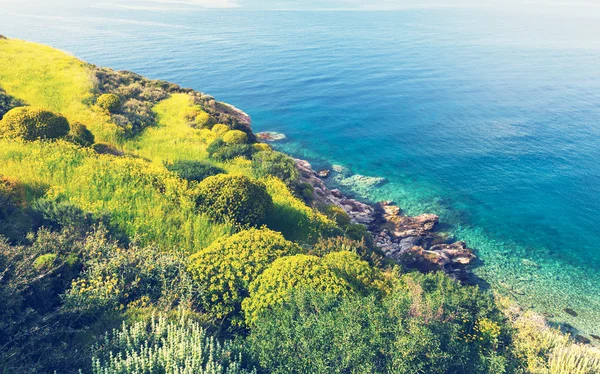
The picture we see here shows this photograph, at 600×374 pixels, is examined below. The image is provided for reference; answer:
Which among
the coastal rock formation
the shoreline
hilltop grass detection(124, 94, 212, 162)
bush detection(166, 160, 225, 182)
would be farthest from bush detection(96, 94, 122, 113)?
the shoreline

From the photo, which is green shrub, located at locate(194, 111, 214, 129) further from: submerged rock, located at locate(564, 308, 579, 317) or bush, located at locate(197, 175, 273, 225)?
submerged rock, located at locate(564, 308, 579, 317)

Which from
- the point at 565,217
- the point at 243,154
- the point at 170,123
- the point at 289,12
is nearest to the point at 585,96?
the point at 565,217

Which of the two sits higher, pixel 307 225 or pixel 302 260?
pixel 302 260

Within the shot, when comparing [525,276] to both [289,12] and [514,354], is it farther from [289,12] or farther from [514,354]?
[289,12]

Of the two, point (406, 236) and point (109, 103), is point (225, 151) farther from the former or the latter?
point (406, 236)

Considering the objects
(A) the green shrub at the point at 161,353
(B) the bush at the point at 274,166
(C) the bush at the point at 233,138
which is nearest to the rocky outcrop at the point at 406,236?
(B) the bush at the point at 274,166

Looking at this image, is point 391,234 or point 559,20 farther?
point 559,20
